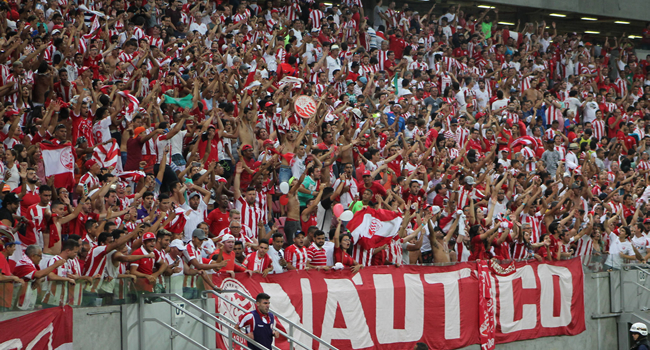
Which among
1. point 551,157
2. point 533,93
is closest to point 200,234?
point 551,157

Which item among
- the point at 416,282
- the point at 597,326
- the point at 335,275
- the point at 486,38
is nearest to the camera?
the point at 335,275

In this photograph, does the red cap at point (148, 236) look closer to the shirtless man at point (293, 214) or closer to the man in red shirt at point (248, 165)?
the shirtless man at point (293, 214)

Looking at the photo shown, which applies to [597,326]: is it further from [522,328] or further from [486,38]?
[486,38]

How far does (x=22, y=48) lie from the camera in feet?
50.0

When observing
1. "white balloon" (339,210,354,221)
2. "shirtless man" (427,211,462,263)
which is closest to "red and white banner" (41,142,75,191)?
"white balloon" (339,210,354,221)

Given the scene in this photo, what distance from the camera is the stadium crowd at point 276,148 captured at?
11719mm

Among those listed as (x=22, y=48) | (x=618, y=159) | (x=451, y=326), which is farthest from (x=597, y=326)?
(x=22, y=48)

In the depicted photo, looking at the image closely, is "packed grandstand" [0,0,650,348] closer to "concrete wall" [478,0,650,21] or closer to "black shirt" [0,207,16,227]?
"black shirt" [0,207,16,227]

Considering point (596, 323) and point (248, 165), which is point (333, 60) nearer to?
point (248, 165)

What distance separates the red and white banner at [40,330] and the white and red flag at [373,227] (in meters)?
5.18

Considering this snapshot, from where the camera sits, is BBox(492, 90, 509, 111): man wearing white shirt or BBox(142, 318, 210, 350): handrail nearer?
BBox(142, 318, 210, 350): handrail

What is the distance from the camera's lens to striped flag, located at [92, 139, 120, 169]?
13758 millimetres

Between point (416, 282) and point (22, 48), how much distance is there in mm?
8015

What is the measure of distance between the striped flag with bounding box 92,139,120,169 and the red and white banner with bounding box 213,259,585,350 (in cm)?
362
